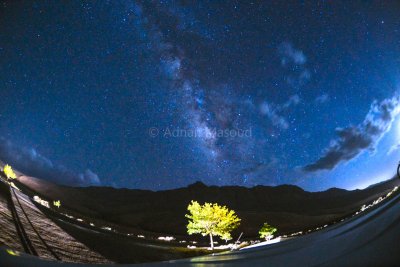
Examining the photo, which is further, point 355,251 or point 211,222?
point 211,222

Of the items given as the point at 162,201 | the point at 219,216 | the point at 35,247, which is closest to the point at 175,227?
the point at 219,216

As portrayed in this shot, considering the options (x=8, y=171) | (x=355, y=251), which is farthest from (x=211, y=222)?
(x=355, y=251)

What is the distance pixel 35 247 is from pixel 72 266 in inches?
219

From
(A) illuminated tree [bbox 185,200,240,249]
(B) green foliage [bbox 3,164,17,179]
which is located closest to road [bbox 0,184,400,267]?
(B) green foliage [bbox 3,164,17,179]

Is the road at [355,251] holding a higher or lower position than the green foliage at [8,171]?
lower

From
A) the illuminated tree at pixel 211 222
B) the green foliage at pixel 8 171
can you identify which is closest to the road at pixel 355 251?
the green foliage at pixel 8 171

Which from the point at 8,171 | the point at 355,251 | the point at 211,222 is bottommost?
the point at 211,222

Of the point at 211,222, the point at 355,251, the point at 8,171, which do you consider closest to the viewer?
the point at 355,251

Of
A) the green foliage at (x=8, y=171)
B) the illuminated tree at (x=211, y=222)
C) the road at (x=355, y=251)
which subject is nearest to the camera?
the road at (x=355, y=251)

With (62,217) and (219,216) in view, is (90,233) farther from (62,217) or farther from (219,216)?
(219,216)

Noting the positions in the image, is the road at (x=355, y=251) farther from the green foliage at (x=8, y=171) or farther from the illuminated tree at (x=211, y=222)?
the illuminated tree at (x=211, y=222)

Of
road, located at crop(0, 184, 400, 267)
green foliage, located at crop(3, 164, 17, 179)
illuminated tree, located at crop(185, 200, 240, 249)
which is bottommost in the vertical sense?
illuminated tree, located at crop(185, 200, 240, 249)

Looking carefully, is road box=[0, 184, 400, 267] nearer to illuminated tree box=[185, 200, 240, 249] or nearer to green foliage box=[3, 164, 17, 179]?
green foliage box=[3, 164, 17, 179]

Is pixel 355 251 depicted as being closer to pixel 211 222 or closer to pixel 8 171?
pixel 8 171
